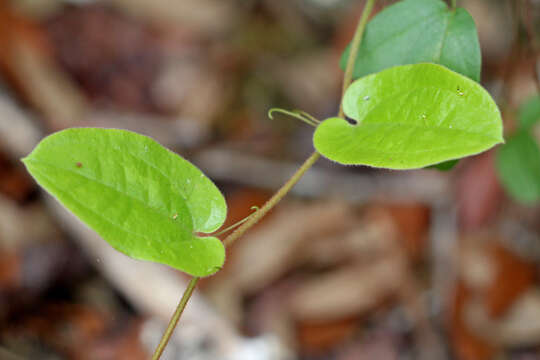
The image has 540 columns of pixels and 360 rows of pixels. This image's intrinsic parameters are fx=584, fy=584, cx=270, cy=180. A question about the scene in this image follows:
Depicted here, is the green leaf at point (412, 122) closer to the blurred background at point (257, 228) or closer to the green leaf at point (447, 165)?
the green leaf at point (447, 165)

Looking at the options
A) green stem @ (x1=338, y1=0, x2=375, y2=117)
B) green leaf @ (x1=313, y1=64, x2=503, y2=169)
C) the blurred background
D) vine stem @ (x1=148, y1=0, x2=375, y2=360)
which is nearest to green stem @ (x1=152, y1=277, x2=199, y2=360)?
vine stem @ (x1=148, y1=0, x2=375, y2=360)

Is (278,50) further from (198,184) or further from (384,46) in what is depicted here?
(198,184)

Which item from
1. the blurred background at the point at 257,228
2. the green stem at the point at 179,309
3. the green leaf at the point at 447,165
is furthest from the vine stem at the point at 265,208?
the blurred background at the point at 257,228

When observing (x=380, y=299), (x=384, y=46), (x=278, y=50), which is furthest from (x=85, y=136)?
(x=278, y=50)

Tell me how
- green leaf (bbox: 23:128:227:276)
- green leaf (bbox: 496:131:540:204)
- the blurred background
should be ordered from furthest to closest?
1. the blurred background
2. green leaf (bbox: 496:131:540:204)
3. green leaf (bbox: 23:128:227:276)

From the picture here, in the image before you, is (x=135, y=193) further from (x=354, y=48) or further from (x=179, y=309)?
(x=354, y=48)

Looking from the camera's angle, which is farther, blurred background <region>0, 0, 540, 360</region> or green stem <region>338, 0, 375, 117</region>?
blurred background <region>0, 0, 540, 360</region>

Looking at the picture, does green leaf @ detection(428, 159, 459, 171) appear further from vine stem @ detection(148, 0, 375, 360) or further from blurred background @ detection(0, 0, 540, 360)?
blurred background @ detection(0, 0, 540, 360)
